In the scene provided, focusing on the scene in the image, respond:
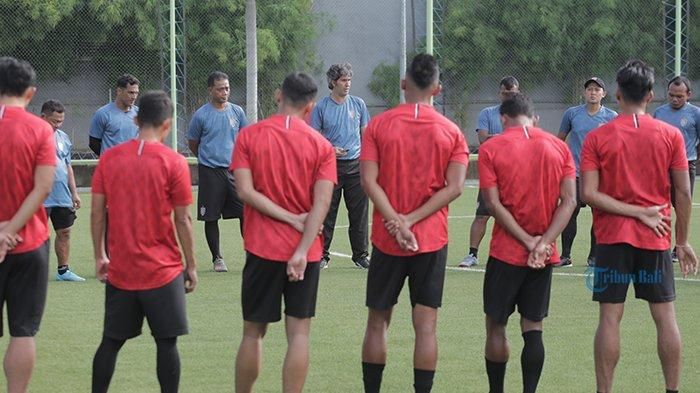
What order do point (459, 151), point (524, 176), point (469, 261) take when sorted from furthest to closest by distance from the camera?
point (469, 261) → point (459, 151) → point (524, 176)

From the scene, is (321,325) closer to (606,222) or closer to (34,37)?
(606,222)

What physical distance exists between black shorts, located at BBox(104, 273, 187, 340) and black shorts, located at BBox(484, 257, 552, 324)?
1.79 m

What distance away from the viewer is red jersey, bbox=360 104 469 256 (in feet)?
23.9

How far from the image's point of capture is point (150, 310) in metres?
6.79

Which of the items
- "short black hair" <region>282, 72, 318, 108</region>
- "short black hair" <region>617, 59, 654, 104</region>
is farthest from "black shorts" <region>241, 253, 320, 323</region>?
"short black hair" <region>617, 59, 654, 104</region>

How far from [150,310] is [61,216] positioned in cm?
613

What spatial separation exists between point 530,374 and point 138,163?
254 cm

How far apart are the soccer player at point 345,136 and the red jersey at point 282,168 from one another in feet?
20.1

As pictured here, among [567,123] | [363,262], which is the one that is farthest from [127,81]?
[567,123]

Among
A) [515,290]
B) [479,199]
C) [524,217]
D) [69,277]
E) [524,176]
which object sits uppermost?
[524,176]

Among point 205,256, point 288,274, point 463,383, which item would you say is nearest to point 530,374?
point 463,383

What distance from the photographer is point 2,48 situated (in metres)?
27.5

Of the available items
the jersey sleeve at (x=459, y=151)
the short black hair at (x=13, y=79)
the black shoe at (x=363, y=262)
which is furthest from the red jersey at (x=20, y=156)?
the black shoe at (x=363, y=262)

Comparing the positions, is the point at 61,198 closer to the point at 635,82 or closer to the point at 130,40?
the point at 635,82
